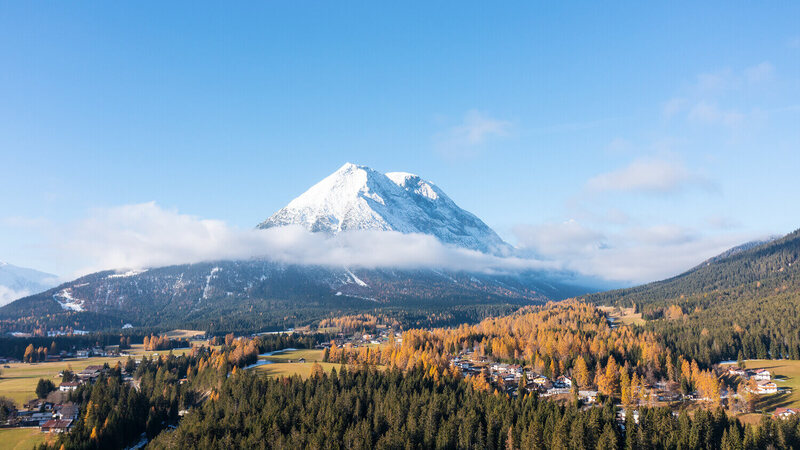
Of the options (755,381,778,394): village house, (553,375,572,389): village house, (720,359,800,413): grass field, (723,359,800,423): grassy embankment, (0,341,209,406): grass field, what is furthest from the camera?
(553,375,572,389): village house

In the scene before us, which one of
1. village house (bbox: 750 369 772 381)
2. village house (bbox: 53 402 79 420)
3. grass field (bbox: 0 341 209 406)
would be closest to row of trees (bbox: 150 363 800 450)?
village house (bbox: 53 402 79 420)

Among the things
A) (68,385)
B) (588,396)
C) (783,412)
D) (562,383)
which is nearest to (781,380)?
(783,412)

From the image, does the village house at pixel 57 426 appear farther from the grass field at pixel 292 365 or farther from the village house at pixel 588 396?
the village house at pixel 588 396

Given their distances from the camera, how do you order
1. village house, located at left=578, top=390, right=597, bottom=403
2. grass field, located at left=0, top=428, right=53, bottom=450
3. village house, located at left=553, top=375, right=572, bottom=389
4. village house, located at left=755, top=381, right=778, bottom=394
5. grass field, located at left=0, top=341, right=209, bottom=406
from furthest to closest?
village house, located at left=553, top=375, right=572, bottom=389, grass field, located at left=0, top=341, right=209, bottom=406, village house, located at left=755, top=381, right=778, bottom=394, village house, located at left=578, top=390, right=597, bottom=403, grass field, located at left=0, top=428, right=53, bottom=450

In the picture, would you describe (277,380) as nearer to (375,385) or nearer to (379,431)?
(375,385)

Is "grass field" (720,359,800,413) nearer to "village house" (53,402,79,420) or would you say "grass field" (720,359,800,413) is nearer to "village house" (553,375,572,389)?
"village house" (553,375,572,389)

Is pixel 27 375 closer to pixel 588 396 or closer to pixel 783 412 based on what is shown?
pixel 588 396

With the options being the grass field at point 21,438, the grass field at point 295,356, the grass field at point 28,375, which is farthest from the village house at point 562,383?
the grass field at point 28,375

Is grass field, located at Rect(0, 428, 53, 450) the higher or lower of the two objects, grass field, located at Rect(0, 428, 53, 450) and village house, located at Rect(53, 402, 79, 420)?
the lower
